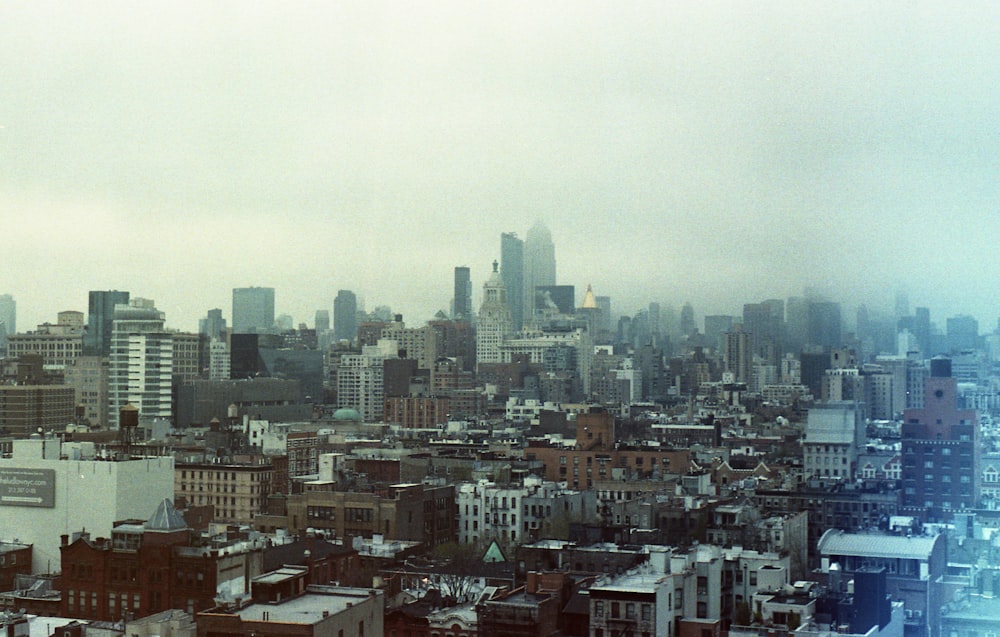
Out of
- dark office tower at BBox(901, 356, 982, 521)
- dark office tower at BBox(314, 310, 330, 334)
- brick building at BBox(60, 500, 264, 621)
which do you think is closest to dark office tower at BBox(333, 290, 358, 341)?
dark office tower at BBox(314, 310, 330, 334)

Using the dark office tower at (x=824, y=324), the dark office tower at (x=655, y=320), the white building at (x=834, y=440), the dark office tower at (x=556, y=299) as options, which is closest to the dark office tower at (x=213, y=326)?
the dark office tower at (x=556, y=299)

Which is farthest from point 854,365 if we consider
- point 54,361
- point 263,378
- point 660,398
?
point 263,378

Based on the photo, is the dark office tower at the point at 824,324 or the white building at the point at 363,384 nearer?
the dark office tower at the point at 824,324

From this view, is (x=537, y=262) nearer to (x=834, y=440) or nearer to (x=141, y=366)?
(x=834, y=440)

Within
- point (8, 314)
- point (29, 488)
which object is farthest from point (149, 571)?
point (8, 314)

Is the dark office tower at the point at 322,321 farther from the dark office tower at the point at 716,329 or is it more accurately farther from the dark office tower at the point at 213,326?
the dark office tower at the point at 716,329
